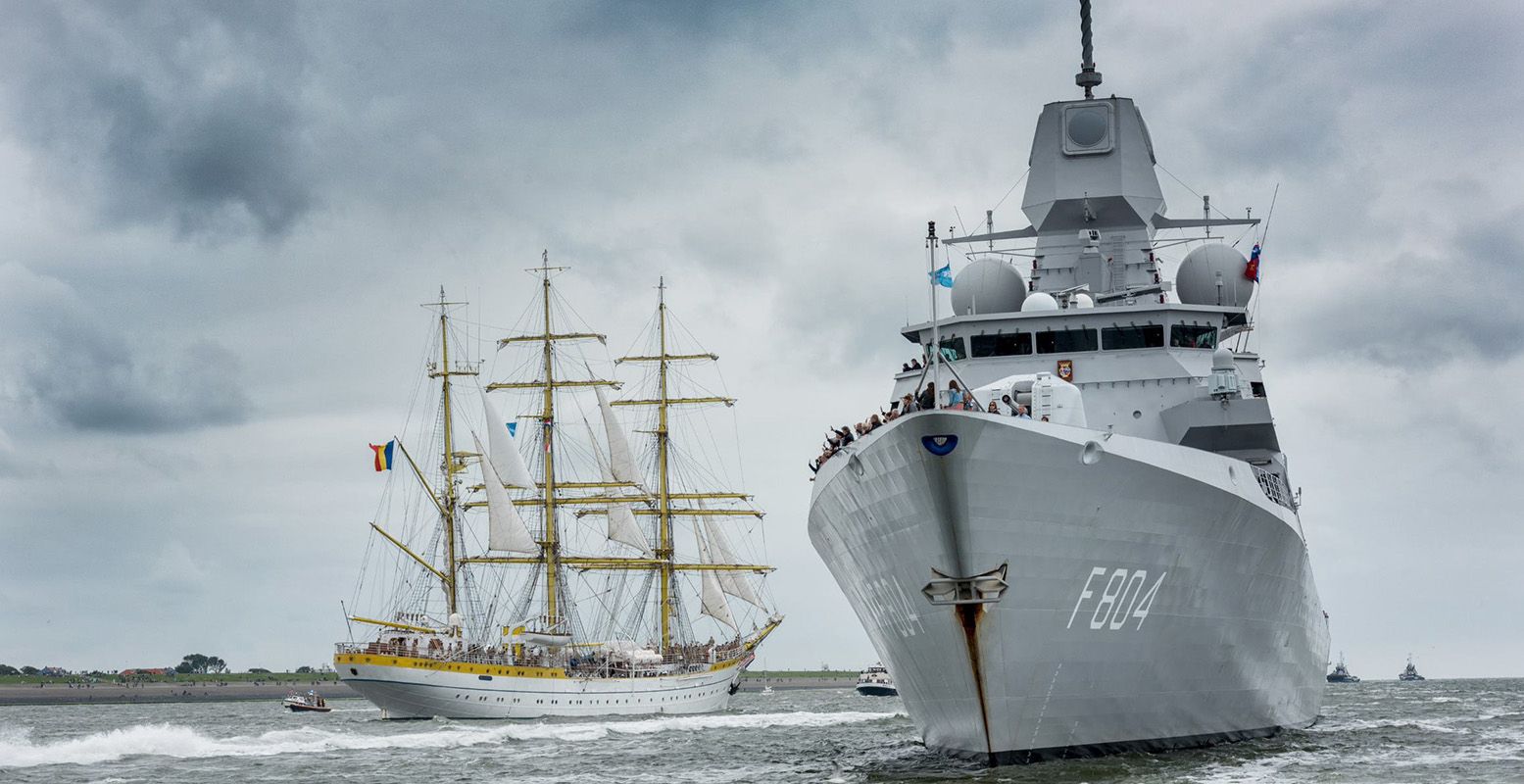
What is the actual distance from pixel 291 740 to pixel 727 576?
142ft

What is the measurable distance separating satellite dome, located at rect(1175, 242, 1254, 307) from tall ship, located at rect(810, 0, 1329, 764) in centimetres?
282

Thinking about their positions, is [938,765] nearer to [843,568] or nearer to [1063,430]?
[843,568]

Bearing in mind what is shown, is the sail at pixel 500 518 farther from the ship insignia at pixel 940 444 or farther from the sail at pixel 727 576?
the ship insignia at pixel 940 444

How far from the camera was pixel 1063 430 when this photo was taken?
26109 mm

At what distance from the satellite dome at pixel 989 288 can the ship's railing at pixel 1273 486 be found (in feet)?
26.4

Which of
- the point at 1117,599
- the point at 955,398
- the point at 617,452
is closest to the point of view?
the point at 1117,599

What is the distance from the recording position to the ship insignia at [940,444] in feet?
84.0

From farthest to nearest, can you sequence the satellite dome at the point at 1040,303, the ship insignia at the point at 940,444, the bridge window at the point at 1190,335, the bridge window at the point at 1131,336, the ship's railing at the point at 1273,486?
the satellite dome at the point at 1040,303
the bridge window at the point at 1190,335
the bridge window at the point at 1131,336
the ship's railing at the point at 1273,486
the ship insignia at the point at 940,444

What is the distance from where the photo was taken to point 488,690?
7156cm

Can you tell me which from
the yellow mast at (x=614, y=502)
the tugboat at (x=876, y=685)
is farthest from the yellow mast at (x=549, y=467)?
the tugboat at (x=876, y=685)

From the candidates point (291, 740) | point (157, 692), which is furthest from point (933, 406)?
point (157, 692)

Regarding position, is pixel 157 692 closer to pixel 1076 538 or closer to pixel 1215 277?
pixel 1215 277

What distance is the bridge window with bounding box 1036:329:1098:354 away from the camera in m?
35.0

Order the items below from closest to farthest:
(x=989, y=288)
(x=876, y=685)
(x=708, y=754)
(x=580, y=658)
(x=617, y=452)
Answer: (x=989, y=288) < (x=708, y=754) < (x=580, y=658) < (x=617, y=452) < (x=876, y=685)
